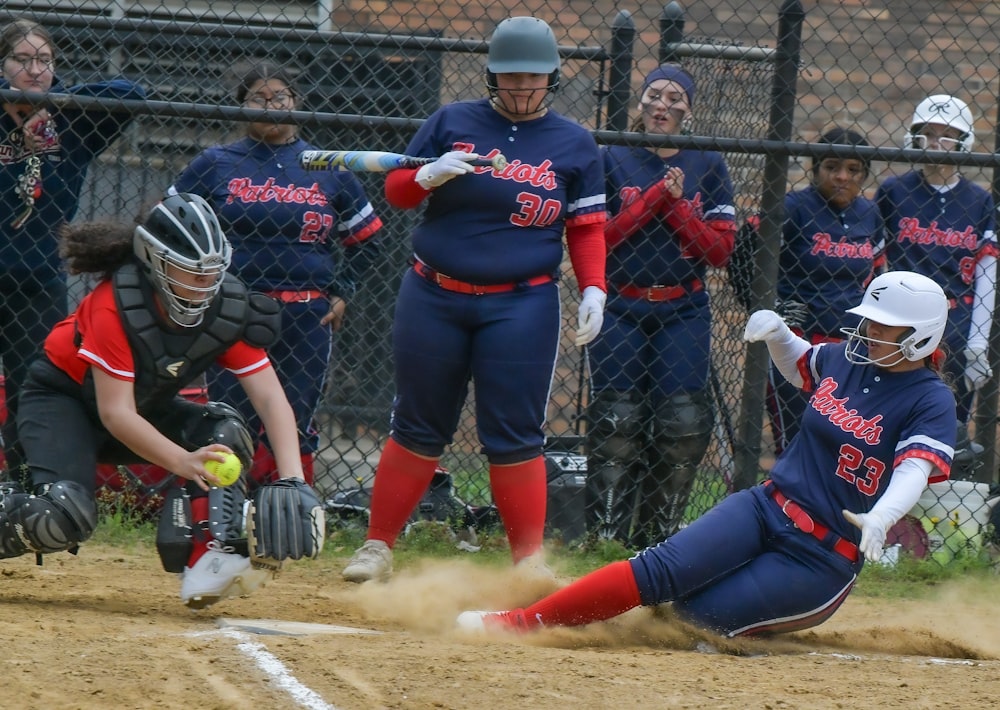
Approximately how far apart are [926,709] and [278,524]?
185 cm

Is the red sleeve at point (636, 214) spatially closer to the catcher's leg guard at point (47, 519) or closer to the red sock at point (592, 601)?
the red sock at point (592, 601)

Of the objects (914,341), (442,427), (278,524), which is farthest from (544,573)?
(914,341)

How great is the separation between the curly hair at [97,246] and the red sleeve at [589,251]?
1.46 meters

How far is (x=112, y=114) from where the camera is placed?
4.79m

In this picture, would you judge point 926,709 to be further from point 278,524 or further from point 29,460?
point 29,460

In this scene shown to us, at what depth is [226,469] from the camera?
374 centimetres

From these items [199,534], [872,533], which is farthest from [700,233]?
[199,534]

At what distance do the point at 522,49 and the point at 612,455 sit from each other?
1.76 metres

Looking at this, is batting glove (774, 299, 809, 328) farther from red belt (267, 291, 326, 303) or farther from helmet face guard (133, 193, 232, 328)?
helmet face guard (133, 193, 232, 328)

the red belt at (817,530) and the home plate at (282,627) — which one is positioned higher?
the red belt at (817,530)

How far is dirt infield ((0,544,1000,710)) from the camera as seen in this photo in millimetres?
2926

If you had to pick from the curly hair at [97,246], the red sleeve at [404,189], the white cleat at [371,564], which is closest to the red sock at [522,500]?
the white cleat at [371,564]

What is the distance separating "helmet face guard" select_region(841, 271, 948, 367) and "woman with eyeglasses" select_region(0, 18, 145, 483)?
9.20 ft

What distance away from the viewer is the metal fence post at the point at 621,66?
214 inches
